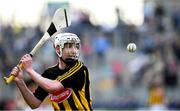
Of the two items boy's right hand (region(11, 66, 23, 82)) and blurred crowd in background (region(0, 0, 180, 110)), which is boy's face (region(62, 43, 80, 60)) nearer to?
boy's right hand (region(11, 66, 23, 82))

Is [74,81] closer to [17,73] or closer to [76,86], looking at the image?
[76,86]

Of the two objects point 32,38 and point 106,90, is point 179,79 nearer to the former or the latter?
point 106,90

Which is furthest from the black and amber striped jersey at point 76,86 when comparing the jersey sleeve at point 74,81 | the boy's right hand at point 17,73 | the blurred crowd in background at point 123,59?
the blurred crowd in background at point 123,59

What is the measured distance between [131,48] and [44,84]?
4.37 feet

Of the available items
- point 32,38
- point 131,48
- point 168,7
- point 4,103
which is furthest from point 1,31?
point 131,48

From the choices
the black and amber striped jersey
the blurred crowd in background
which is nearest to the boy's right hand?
the black and amber striped jersey

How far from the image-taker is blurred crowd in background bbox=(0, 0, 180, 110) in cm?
1719

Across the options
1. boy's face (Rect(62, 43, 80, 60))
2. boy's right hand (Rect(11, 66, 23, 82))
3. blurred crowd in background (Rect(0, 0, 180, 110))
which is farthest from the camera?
blurred crowd in background (Rect(0, 0, 180, 110))

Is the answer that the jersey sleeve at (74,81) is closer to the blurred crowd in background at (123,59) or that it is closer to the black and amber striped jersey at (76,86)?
the black and amber striped jersey at (76,86)

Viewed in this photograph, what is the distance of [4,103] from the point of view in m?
17.5

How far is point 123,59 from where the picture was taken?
18141 millimetres

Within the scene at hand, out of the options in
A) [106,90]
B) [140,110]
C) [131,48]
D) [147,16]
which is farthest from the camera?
[147,16]

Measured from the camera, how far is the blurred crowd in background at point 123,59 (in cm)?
1719

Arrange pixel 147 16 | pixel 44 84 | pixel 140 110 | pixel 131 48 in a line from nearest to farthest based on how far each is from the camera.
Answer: pixel 44 84 < pixel 131 48 < pixel 140 110 < pixel 147 16
